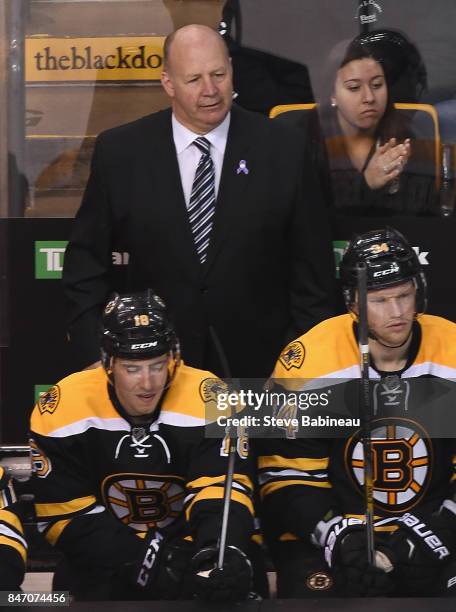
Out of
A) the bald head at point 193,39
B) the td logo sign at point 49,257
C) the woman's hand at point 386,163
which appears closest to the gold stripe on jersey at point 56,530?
the td logo sign at point 49,257

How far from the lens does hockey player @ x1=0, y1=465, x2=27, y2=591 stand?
324cm

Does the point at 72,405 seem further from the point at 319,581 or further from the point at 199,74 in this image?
the point at 199,74

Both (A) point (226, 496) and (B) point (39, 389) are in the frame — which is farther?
(B) point (39, 389)

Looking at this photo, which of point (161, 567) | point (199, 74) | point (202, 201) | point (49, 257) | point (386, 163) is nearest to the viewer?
point (161, 567)

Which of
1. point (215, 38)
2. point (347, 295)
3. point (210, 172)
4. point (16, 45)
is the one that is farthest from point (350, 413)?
point (16, 45)

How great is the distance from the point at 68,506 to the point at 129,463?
189 mm

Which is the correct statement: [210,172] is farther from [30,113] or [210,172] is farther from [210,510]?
[210,510]

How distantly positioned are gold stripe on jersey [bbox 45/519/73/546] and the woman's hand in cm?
153

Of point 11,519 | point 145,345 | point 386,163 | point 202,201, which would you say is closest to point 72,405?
point 145,345

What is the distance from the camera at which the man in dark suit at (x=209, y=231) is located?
13.6 ft

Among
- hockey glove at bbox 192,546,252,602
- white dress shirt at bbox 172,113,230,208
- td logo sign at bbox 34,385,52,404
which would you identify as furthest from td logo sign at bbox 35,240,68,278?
hockey glove at bbox 192,546,252,602

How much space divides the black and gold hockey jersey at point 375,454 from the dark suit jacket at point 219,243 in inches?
16.8

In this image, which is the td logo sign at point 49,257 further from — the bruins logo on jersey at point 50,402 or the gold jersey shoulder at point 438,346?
the gold jersey shoulder at point 438,346

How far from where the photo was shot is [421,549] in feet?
11.5
